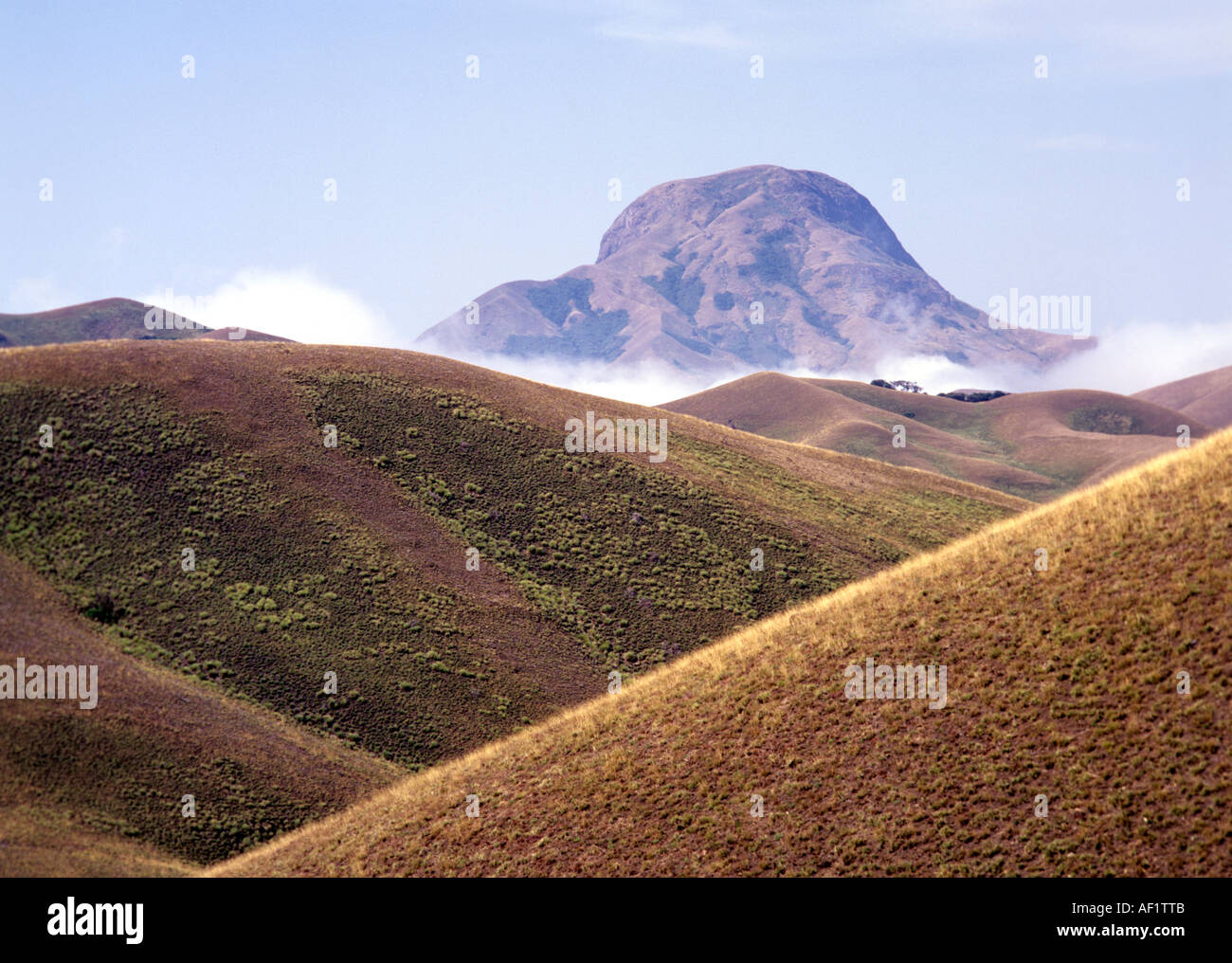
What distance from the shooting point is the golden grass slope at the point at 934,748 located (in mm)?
19328

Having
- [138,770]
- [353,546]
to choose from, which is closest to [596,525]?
[353,546]

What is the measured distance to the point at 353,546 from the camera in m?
53.1

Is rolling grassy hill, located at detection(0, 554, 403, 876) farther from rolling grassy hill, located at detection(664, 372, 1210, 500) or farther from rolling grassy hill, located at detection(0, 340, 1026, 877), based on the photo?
rolling grassy hill, located at detection(664, 372, 1210, 500)

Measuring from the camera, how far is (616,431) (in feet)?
266

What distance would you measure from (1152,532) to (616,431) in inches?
2239

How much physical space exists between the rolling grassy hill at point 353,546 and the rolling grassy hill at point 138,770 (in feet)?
0.52

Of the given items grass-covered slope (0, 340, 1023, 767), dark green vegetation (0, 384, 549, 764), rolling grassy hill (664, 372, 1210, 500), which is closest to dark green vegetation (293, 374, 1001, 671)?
grass-covered slope (0, 340, 1023, 767)

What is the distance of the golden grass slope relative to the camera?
19328 millimetres

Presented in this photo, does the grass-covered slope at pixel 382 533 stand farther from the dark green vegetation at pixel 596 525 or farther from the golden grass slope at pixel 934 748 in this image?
the golden grass slope at pixel 934 748

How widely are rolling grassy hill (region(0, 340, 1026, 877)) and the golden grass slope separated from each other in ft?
38.3

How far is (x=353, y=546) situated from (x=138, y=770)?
21.2 meters

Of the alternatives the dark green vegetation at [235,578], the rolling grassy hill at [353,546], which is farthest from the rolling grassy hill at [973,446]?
the dark green vegetation at [235,578]
